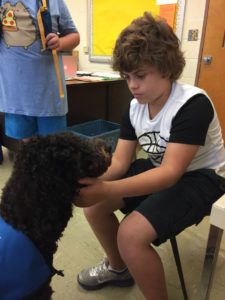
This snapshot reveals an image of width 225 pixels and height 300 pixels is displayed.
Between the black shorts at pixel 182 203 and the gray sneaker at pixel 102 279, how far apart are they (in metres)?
0.46

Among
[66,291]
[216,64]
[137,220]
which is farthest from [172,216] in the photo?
[216,64]

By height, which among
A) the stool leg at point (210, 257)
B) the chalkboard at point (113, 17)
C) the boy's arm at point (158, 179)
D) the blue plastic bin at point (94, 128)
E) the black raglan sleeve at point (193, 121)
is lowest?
the blue plastic bin at point (94, 128)

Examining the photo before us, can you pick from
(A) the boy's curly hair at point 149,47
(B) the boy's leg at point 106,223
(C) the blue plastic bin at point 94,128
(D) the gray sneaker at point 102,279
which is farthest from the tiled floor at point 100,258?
(C) the blue plastic bin at point 94,128

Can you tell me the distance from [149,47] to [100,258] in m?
1.11

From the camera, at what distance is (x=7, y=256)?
771mm

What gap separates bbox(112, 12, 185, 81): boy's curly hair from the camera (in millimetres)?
956

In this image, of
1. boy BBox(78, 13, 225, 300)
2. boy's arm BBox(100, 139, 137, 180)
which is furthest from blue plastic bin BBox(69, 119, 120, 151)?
boy BBox(78, 13, 225, 300)

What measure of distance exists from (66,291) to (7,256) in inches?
25.3

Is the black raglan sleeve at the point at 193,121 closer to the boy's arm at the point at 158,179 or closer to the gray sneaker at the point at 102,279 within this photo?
the boy's arm at the point at 158,179

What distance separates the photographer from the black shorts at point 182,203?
941 mm

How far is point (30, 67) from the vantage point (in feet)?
5.01

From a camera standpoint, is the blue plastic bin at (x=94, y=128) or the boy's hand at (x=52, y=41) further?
the blue plastic bin at (x=94, y=128)

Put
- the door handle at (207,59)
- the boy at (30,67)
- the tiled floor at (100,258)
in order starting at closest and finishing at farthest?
the tiled floor at (100,258) → the boy at (30,67) → the door handle at (207,59)

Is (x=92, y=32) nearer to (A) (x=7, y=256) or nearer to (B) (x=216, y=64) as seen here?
(B) (x=216, y=64)
